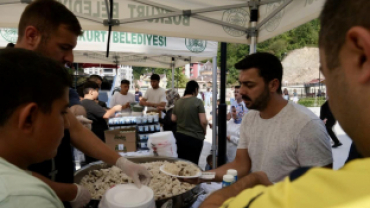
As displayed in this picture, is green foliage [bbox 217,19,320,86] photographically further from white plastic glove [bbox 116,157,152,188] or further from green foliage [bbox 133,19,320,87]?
white plastic glove [bbox 116,157,152,188]

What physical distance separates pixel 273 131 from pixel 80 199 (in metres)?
1.29

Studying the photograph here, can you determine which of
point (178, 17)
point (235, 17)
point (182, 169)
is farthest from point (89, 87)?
point (182, 169)

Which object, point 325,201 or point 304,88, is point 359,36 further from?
point 304,88

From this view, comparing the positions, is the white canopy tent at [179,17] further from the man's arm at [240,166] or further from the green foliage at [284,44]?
the green foliage at [284,44]

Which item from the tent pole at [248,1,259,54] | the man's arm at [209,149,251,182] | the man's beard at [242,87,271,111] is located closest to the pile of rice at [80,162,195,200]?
the man's arm at [209,149,251,182]

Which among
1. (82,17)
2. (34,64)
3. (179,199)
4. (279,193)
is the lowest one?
(179,199)

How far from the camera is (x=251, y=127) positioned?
1.87m

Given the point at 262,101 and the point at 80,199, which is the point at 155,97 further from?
the point at 80,199

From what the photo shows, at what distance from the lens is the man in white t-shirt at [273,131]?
59.6 inches

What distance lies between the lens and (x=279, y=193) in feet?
1.34

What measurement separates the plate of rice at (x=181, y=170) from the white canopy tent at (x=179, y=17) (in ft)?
4.83

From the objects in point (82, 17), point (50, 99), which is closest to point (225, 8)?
point (82, 17)

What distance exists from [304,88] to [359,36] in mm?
30565

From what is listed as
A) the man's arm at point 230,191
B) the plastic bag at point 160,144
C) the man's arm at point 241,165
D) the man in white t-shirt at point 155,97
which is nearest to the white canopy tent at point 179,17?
the plastic bag at point 160,144
